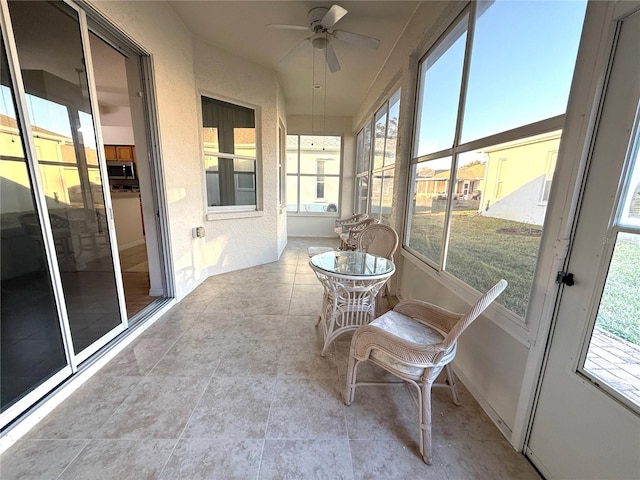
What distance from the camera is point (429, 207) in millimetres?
2527

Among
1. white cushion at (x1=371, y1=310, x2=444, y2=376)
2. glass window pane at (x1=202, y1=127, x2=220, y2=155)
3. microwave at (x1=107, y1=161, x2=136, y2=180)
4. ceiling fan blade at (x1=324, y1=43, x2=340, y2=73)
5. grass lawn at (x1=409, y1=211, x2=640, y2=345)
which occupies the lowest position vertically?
white cushion at (x1=371, y1=310, x2=444, y2=376)

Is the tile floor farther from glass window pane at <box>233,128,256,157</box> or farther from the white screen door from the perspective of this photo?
glass window pane at <box>233,128,256,157</box>

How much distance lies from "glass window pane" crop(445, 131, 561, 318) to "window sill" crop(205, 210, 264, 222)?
2.98 meters

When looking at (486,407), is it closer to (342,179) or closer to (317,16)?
(317,16)

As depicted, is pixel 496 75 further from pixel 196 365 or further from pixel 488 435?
pixel 196 365

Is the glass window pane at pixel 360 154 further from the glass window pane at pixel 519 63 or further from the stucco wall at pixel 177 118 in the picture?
the glass window pane at pixel 519 63

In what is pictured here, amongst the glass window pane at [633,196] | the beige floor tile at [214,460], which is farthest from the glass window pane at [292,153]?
the glass window pane at [633,196]

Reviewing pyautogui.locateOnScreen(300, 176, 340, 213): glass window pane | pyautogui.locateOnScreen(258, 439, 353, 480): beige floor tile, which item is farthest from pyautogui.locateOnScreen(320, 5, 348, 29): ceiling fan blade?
pyautogui.locateOnScreen(300, 176, 340, 213): glass window pane

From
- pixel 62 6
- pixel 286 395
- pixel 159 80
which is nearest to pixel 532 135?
pixel 286 395

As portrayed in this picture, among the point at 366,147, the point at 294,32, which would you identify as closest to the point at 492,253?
the point at 294,32

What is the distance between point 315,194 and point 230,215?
3.33m

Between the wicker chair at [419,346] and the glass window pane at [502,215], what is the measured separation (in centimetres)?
31

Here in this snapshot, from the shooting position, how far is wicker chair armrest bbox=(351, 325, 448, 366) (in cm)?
125

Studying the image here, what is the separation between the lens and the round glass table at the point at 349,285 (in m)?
1.84
